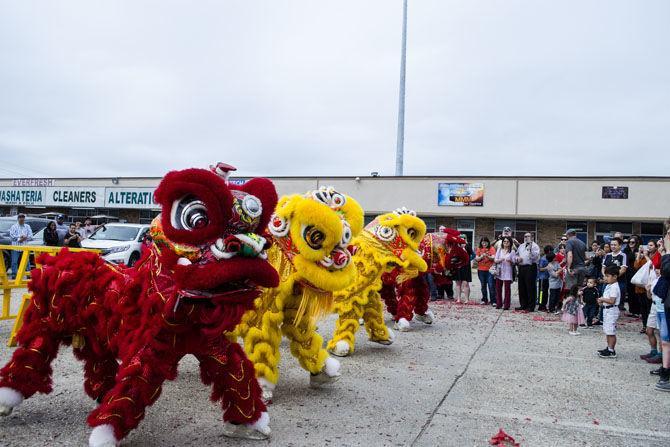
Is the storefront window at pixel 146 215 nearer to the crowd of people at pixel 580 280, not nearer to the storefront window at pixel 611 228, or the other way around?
the crowd of people at pixel 580 280

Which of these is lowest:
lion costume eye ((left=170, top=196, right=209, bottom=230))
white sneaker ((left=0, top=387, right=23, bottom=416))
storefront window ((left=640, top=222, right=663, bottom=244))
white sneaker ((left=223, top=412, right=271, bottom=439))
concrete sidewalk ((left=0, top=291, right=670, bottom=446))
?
concrete sidewalk ((left=0, top=291, right=670, bottom=446))

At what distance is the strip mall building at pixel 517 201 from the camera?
2080cm

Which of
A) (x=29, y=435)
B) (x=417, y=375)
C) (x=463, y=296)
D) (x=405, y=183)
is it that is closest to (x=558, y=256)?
(x=463, y=296)

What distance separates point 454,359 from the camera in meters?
5.96

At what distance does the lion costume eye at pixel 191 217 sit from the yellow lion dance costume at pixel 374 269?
323cm

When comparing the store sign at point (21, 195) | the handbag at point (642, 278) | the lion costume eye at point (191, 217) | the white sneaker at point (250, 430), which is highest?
the store sign at point (21, 195)

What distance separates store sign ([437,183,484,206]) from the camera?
22531 millimetres

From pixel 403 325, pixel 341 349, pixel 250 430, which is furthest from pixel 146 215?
pixel 250 430

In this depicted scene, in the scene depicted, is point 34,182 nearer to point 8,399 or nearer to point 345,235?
point 8,399

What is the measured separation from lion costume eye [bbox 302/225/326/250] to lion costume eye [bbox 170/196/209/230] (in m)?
1.51

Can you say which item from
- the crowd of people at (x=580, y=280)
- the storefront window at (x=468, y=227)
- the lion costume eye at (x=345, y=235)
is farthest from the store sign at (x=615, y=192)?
the lion costume eye at (x=345, y=235)

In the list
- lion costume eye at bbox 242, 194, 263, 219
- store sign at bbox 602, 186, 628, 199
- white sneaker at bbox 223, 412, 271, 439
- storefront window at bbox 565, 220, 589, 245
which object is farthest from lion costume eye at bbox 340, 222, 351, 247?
store sign at bbox 602, 186, 628, 199

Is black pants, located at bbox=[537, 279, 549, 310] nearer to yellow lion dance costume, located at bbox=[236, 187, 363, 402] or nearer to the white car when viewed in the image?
yellow lion dance costume, located at bbox=[236, 187, 363, 402]

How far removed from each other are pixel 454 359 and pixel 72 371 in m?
4.13
